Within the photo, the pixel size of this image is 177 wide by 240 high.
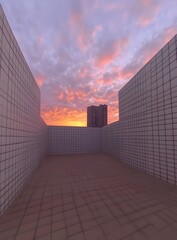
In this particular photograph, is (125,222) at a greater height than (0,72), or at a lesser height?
lesser

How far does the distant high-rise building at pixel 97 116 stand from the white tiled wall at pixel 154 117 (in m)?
18.4

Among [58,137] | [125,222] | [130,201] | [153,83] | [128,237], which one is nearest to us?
[128,237]

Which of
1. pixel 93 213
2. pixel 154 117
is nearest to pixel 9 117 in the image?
pixel 93 213

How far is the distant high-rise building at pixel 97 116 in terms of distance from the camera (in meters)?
27.7

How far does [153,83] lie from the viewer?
20.4 feet

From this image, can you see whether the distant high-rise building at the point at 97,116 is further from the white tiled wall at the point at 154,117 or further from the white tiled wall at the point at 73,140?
the white tiled wall at the point at 154,117

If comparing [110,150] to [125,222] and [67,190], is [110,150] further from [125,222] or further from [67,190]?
[125,222]

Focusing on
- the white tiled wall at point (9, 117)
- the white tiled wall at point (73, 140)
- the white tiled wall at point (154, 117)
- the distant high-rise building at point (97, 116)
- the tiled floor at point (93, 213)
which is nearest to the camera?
the tiled floor at point (93, 213)

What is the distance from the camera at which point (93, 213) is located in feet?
9.66

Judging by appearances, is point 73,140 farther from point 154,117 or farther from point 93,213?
point 93,213

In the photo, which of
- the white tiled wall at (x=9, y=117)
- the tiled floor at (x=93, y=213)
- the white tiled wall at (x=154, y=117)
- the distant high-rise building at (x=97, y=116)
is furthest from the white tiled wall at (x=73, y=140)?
the distant high-rise building at (x=97, y=116)

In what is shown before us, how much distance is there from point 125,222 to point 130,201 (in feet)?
3.24

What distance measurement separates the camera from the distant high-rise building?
90.9 ft

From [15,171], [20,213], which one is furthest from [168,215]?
[15,171]
